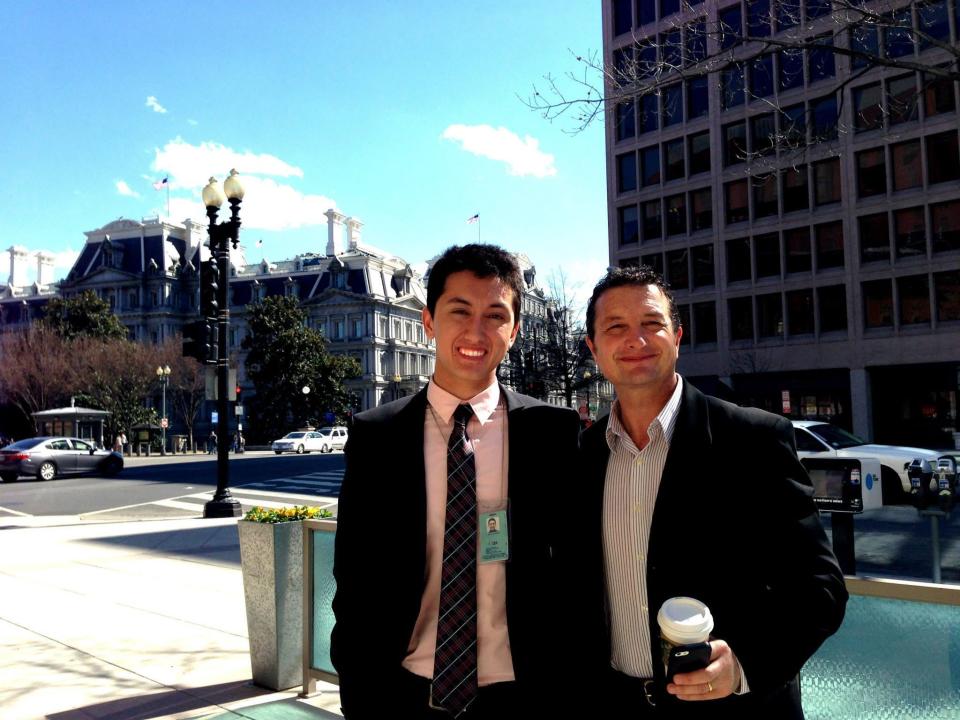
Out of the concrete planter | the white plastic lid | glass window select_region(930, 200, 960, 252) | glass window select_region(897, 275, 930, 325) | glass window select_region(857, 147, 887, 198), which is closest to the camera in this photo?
the white plastic lid

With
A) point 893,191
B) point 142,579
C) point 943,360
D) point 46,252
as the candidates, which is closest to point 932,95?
point 893,191

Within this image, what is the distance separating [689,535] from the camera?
7.18ft

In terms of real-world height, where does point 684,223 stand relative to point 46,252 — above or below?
below

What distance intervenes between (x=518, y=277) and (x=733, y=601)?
3.97 ft

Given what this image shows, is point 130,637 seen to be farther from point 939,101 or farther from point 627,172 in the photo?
point 627,172

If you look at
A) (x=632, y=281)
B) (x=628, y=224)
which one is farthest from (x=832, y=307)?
(x=632, y=281)

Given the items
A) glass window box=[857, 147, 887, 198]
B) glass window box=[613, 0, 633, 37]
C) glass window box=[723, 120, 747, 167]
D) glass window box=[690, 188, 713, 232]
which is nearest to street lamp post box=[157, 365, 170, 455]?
glass window box=[690, 188, 713, 232]

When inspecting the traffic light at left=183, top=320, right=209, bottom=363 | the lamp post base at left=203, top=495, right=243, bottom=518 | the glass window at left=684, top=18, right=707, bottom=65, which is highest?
the glass window at left=684, top=18, right=707, bottom=65

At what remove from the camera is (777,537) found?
6.90 ft

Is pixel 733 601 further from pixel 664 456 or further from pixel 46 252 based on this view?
pixel 46 252

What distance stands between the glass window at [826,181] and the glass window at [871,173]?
107 cm

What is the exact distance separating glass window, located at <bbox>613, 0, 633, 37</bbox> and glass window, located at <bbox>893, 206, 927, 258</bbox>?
62.8ft

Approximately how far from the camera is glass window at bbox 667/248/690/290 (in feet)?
152

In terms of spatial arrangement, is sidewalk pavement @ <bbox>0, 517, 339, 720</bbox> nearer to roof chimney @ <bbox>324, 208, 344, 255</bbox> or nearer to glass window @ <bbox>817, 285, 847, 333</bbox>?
glass window @ <bbox>817, 285, 847, 333</bbox>
